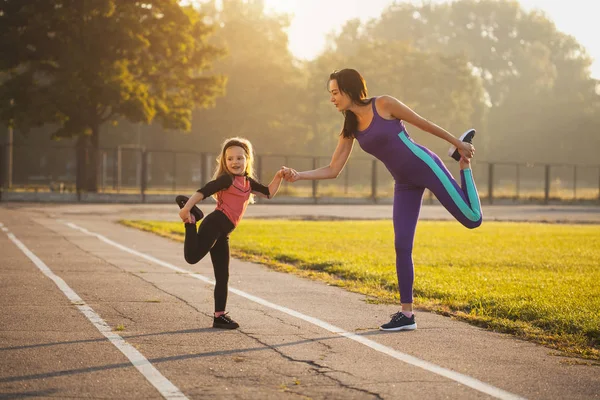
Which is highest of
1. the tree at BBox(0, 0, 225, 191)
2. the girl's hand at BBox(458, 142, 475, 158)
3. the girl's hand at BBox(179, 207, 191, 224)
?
the tree at BBox(0, 0, 225, 191)

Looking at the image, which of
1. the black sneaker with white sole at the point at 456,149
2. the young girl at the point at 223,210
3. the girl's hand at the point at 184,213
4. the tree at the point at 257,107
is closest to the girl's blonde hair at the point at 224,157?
the young girl at the point at 223,210

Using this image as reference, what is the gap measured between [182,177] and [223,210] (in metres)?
60.7

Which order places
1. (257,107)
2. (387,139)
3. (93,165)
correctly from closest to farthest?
(387,139)
(93,165)
(257,107)

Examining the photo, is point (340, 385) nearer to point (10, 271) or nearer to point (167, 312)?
point (167, 312)

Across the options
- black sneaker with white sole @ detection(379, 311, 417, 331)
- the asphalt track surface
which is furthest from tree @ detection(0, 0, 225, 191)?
black sneaker with white sole @ detection(379, 311, 417, 331)

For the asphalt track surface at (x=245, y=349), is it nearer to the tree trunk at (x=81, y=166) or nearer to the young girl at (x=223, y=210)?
the young girl at (x=223, y=210)

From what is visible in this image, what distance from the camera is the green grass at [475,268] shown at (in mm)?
8258

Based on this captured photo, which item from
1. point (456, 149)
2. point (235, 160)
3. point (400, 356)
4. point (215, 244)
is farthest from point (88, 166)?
point (400, 356)

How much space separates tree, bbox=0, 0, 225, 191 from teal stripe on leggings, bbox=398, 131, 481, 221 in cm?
3486

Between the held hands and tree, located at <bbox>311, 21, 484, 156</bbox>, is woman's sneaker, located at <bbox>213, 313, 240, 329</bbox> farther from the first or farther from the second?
tree, located at <bbox>311, 21, 484, 156</bbox>

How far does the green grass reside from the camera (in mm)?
8258

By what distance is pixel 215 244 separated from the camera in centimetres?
791

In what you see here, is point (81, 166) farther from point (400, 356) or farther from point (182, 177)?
point (400, 356)

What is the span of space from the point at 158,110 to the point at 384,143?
37720 mm
